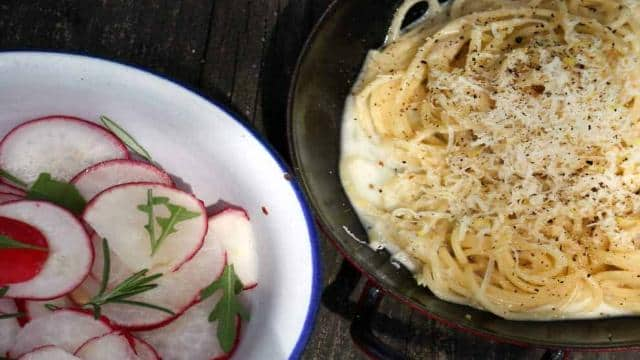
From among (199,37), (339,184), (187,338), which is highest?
(199,37)

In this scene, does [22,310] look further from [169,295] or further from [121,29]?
[121,29]

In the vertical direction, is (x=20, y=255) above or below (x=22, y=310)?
above

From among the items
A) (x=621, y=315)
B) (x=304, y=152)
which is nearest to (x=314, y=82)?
(x=304, y=152)

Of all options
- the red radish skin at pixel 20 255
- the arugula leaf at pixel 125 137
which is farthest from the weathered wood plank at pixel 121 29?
the red radish skin at pixel 20 255

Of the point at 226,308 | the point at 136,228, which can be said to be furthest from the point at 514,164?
the point at 136,228

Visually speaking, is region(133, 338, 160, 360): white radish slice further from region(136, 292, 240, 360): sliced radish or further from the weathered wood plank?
the weathered wood plank

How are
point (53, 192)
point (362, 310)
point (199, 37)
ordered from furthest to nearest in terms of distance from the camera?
1. point (199, 37)
2. point (362, 310)
3. point (53, 192)

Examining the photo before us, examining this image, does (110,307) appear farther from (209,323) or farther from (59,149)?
(59,149)
